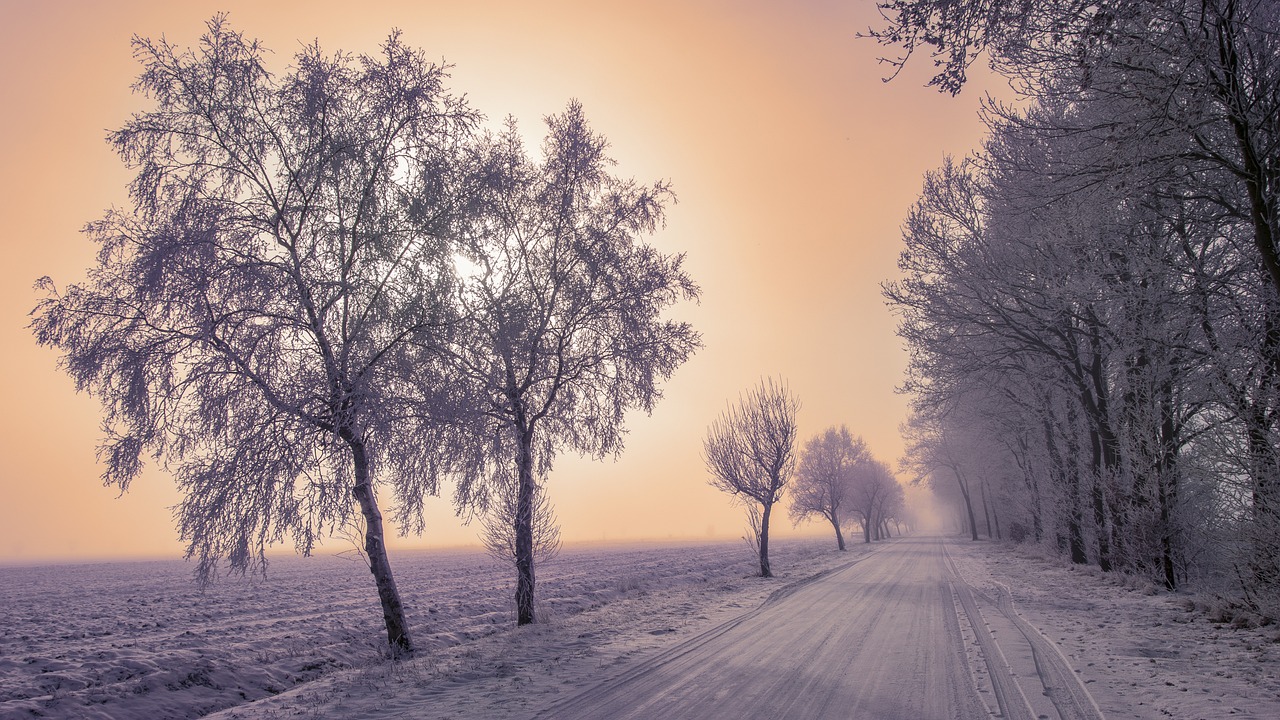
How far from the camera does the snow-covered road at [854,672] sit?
224 inches

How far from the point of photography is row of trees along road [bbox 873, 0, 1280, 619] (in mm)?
6617

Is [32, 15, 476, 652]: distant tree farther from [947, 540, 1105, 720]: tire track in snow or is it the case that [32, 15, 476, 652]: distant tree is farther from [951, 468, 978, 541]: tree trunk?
[951, 468, 978, 541]: tree trunk

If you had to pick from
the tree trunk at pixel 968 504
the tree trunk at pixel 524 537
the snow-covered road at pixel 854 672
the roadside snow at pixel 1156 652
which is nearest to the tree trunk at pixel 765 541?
the roadside snow at pixel 1156 652

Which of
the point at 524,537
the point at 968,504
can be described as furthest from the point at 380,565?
the point at 968,504

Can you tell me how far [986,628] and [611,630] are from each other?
6.63m

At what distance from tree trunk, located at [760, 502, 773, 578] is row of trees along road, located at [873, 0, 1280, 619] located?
828 centimetres

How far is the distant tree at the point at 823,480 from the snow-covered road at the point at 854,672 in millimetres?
31876

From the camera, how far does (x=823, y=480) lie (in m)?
44.3

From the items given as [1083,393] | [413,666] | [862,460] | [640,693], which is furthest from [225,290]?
[862,460]

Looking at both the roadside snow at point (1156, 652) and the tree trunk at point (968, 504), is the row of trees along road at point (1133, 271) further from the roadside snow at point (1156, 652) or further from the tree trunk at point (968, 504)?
the tree trunk at point (968, 504)

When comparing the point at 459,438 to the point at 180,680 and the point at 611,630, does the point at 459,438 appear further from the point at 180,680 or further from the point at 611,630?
the point at 180,680

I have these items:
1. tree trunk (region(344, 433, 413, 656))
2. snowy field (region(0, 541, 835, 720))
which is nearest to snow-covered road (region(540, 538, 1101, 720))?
snowy field (region(0, 541, 835, 720))

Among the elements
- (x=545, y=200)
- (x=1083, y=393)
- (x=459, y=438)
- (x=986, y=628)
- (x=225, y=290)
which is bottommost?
(x=986, y=628)

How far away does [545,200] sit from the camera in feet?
46.9
